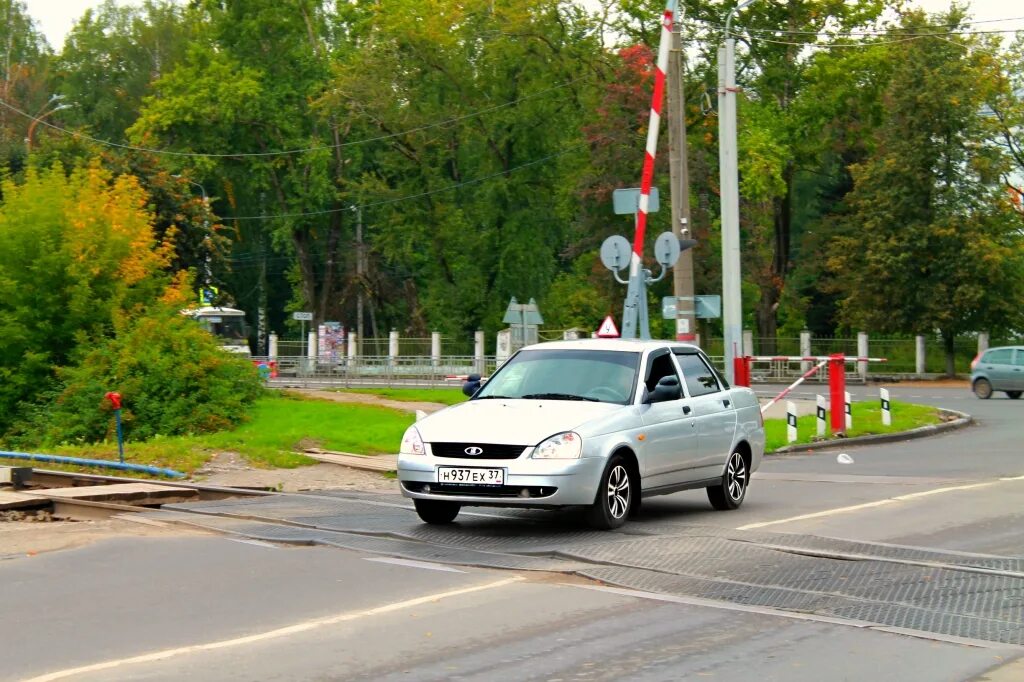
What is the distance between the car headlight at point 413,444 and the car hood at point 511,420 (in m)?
0.05

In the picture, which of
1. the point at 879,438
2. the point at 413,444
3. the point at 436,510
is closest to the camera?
the point at 413,444

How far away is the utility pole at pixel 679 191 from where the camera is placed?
79.0 feet

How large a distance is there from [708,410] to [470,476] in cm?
327

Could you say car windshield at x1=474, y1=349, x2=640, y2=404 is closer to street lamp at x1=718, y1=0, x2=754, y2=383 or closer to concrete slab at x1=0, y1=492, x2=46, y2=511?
concrete slab at x1=0, y1=492, x2=46, y2=511

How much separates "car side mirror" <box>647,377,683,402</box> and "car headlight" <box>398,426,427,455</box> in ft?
7.18

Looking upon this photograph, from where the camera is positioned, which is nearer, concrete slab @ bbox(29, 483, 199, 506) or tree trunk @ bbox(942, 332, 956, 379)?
concrete slab @ bbox(29, 483, 199, 506)

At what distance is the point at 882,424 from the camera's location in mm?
26781

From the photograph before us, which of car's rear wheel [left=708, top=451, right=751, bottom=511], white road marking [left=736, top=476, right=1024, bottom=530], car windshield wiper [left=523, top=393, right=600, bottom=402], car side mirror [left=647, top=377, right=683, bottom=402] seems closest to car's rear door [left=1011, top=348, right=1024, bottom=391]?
white road marking [left=736, top=476, right=1024, bottom=530]

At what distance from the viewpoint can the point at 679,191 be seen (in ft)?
81.4

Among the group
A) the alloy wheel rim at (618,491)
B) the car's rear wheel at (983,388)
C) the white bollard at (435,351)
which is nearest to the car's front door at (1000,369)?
the car's rear wheel at (983,388)

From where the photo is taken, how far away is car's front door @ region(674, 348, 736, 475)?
13117 mm

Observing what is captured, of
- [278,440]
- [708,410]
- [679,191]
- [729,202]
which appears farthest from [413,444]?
[679,191]

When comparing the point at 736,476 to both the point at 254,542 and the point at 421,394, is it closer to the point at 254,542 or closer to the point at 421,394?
the point at 254,542

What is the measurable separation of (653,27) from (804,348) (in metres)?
15.4
